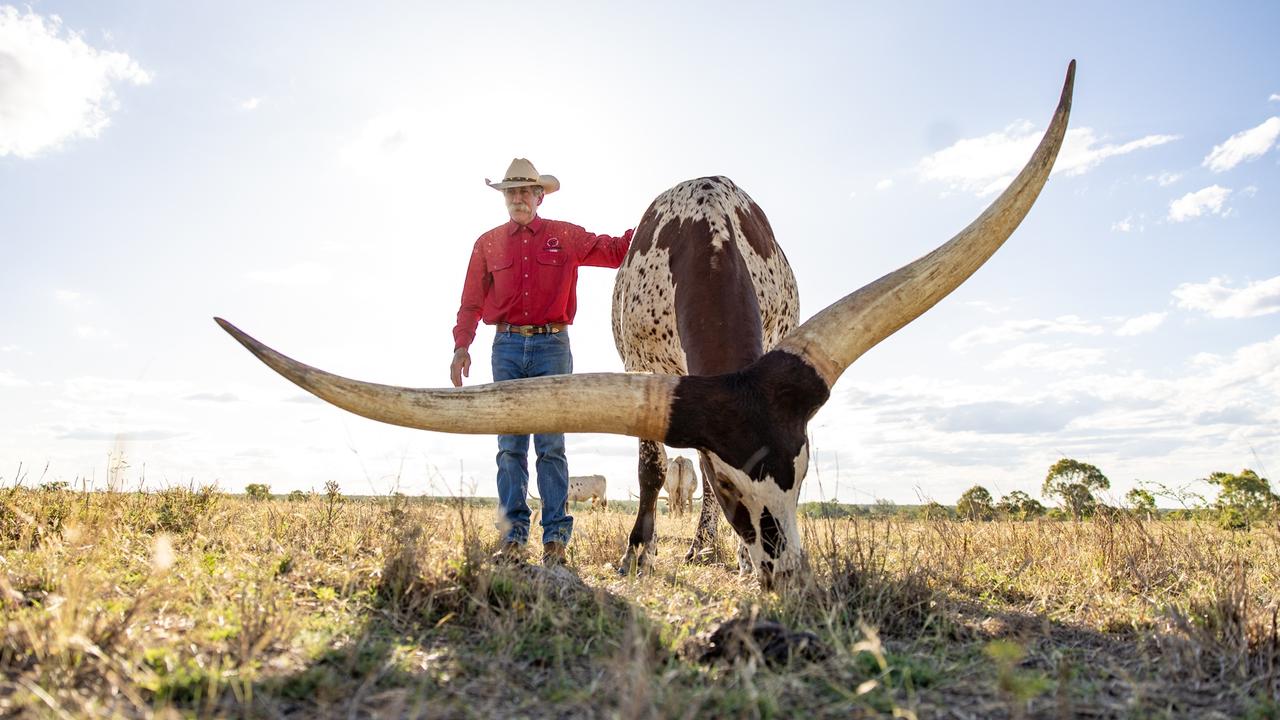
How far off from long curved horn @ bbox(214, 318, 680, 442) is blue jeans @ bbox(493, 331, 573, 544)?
1976 mm

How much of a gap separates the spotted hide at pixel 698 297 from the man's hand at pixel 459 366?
47.9 inches

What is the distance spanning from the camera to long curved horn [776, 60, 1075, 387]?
152 inches

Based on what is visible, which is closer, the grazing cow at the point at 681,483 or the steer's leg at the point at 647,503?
the steer's leg at the point at 647,503

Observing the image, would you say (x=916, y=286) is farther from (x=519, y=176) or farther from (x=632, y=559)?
(x=519, y=176)

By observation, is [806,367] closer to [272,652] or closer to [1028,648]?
[1028,648]

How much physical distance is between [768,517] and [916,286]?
56.5 inches

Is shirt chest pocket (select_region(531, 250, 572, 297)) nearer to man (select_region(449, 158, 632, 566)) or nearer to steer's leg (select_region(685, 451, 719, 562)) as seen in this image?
man (select_region(449, 158, 632, 566))

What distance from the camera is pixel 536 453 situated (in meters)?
5.82

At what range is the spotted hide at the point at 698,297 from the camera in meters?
4.47

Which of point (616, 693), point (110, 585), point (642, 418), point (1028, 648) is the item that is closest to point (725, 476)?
point (642, 418)

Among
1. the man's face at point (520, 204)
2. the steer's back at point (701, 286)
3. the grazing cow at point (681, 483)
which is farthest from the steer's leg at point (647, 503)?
the grazing cow at point (681, 483)

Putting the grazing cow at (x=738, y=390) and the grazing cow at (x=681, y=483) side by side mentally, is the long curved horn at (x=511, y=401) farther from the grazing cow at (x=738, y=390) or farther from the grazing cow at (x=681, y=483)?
the grazing cow at (x=681, y=483)

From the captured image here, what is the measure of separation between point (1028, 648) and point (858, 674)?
2.96ft

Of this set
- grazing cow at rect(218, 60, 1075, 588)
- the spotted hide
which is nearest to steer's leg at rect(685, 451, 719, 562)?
the spotted hide
